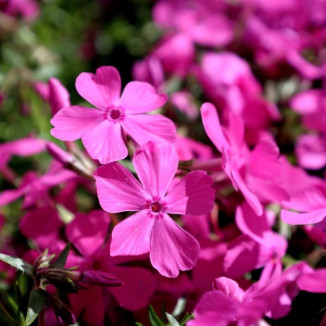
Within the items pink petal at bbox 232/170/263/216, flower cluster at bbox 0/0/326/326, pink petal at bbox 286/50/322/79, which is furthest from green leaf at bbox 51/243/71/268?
pink petal at bbox 286/50/322/79

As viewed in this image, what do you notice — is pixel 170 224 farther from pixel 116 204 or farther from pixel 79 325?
pixel 79 325

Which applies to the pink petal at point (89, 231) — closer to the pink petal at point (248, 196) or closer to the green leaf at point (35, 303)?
the green leaf at point (35, 303)

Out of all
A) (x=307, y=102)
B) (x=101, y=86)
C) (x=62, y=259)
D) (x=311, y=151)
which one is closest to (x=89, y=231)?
(x=62, y=259)

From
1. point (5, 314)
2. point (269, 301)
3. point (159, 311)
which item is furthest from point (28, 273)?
point (269, 301)

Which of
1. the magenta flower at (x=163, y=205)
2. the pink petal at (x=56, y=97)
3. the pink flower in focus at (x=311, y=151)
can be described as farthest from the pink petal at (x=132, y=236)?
the pink flower in focus at (x=311, y=151)

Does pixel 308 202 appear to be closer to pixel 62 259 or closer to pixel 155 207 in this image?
pixel 155 207
